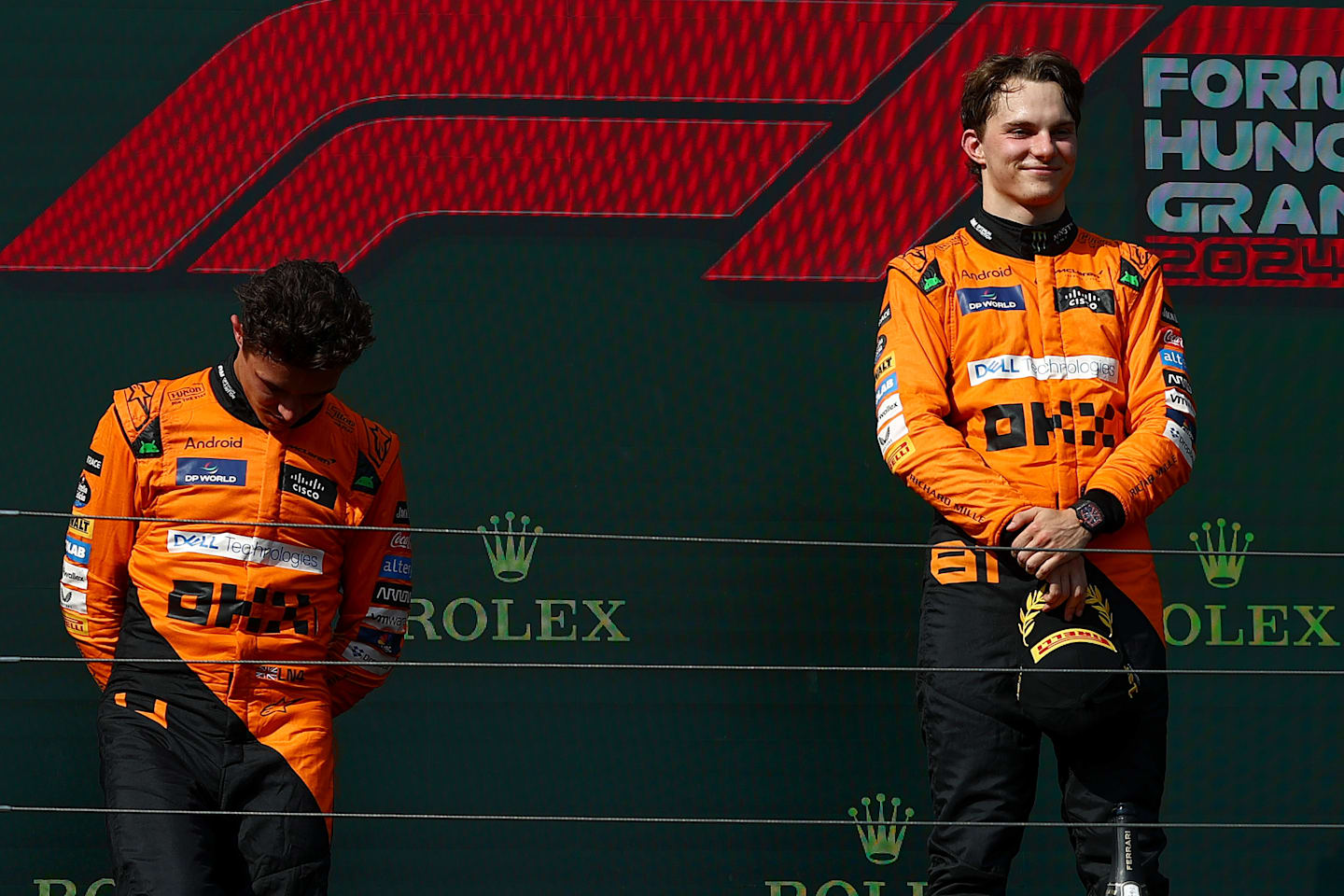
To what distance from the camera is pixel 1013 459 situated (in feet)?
7.23

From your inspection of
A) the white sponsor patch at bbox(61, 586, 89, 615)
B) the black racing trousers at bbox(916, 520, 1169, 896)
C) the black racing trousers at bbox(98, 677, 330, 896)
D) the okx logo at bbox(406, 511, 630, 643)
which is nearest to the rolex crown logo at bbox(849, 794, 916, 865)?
the okx logo at bbox(406, 511, 630, 643)

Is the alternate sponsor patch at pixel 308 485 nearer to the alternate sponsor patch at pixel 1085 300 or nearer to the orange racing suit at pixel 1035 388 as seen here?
the orange racing suit at pixel 1035 388

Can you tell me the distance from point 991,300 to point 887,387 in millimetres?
210

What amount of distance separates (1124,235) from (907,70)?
1.83ft

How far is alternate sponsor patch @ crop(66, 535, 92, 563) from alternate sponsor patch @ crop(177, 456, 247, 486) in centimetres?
18

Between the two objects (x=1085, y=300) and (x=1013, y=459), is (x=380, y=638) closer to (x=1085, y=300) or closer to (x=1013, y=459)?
(x=1013, y=459)

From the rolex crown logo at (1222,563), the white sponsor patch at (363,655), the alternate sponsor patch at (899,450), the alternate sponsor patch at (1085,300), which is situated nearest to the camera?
the alternate sponsor patch at (899,450)

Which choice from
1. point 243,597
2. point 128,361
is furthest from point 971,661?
point 128,361

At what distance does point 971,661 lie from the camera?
217cm

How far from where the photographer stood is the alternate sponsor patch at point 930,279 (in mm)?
2303

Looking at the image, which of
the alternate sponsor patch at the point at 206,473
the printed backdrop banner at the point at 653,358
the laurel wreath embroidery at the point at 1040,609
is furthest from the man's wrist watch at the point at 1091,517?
the alternate sponsor patch at the point at 206,473

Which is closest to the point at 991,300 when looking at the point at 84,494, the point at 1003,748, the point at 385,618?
the point at 1003,748

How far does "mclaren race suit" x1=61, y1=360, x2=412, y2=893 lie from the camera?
2.21m

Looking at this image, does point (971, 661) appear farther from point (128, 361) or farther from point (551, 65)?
point (128, 361)
